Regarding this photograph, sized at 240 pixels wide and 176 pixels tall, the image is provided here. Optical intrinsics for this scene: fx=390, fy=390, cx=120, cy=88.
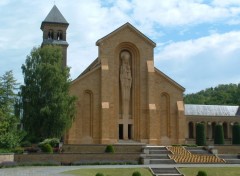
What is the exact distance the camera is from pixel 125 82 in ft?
161

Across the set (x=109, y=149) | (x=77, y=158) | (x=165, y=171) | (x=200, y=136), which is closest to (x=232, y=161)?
(x=165, y=171)

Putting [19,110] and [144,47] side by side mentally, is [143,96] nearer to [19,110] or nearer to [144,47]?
[144,47]

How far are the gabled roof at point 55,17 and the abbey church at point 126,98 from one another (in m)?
21.6

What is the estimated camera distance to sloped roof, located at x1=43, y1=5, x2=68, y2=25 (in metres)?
68.0

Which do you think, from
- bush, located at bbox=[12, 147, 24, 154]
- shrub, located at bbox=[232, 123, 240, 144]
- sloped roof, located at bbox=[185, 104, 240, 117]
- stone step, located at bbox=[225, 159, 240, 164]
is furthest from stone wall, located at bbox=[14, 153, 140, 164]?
sloped roof, located at bbox=[185, 104, 240, 117]

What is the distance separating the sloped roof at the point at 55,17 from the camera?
68.0 meters

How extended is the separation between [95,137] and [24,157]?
13405 millimetres

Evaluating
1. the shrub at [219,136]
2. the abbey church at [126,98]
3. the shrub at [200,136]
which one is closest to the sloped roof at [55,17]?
the abbey church at [126,98]

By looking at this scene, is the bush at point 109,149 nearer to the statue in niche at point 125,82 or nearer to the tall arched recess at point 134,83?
the tall arched recess at point 134,83

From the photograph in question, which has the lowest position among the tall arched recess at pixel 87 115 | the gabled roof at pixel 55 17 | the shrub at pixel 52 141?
the shrub at pixel 52 141

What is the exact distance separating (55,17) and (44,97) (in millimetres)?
30530

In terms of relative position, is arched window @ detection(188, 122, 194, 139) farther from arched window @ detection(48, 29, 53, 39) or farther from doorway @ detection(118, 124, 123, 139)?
arched window @ detection(48, 29, 53, 39)

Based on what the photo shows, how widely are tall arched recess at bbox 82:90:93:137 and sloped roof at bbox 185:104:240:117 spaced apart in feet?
75.4

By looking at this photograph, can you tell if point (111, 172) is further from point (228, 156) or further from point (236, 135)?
point (236, 135)
